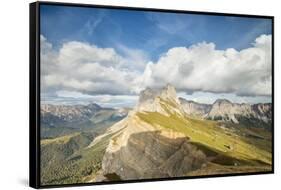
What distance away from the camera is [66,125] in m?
6.34

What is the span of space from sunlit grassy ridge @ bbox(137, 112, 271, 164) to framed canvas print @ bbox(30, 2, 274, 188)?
0.4 inches

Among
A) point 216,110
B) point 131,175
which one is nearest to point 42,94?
point 131,175

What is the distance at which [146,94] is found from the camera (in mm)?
6699

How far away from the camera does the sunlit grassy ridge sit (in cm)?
680

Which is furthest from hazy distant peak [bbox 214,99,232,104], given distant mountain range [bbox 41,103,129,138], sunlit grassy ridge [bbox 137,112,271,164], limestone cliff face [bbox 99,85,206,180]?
distant mountain range [bbox 41,103,129,138]

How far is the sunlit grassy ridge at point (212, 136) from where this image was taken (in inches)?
268

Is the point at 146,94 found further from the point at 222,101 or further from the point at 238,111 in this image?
the point at 238,111

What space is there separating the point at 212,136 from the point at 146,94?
2.92 feet

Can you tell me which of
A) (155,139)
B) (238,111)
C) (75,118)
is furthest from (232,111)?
(75,118)

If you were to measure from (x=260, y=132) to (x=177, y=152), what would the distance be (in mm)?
1094

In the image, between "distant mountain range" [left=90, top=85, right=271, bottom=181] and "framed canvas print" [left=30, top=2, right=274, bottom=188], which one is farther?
"distant mountain range" [left=90, top=85, right=271, bottom=181]

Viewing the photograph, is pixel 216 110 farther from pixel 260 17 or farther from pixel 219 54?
pixel 260 17

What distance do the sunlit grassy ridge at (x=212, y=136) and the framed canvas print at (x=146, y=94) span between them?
1 cm

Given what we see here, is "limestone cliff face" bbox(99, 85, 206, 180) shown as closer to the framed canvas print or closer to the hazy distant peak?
the framed canvas print
